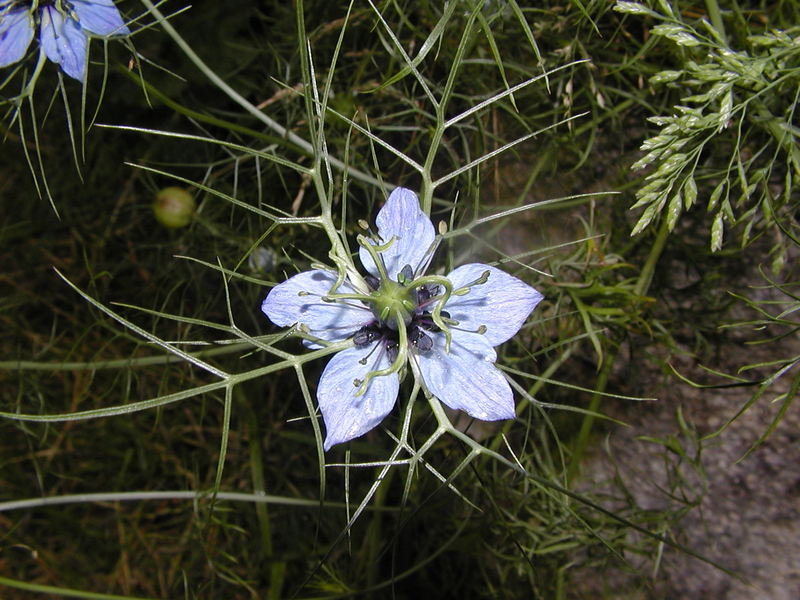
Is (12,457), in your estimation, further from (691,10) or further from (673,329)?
(691,10)

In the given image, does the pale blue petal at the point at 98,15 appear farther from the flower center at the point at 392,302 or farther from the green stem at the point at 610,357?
the green stem at the point at 610,357

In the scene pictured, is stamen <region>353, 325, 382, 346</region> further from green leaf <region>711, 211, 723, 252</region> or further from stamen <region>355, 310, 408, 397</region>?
green leaf <region>711, 211, 723, 252</region>

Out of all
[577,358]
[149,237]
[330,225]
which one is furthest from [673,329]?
[149,237]

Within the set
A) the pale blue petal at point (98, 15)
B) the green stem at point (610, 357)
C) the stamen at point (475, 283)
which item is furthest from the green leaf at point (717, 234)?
the pale blue petal at point (98, 15)

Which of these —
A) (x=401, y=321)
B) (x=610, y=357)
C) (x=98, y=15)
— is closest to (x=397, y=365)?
(x=401, y=321)

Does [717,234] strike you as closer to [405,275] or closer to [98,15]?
[405,275]

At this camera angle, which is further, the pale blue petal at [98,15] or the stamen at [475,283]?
the pale blue petal at [98,15]
